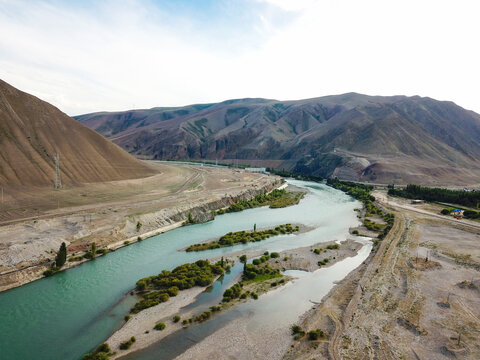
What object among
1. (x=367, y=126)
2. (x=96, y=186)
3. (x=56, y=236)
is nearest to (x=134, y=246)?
(x=56, y=236)

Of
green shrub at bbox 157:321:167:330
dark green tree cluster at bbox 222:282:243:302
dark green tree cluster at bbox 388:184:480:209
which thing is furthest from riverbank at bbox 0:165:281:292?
dark green tree cluster at bbox 388:184:480:209

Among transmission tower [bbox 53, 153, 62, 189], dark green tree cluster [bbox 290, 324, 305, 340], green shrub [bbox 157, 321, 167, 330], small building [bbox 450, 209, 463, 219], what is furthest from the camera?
transmission tower [bbox 53, 153, 62, 189]

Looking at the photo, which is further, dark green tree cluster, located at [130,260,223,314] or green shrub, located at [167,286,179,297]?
green shrub, located at [167,286,179,297]

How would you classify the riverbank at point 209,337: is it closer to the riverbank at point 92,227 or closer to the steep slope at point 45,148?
the riverbank at point 92,227

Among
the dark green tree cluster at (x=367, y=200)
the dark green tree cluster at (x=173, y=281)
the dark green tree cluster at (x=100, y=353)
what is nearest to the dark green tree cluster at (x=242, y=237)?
the dark green tree cluster at (x=173, y=281)

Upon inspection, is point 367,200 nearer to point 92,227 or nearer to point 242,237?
point 242,237

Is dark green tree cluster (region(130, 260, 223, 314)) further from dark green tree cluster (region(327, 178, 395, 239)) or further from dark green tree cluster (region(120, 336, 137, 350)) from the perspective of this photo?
dark green tree cluster (region(327, 178, 395, 239))
